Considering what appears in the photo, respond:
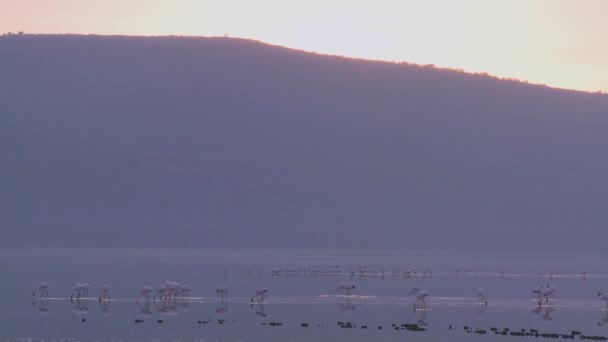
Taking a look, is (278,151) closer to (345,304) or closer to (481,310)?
(345,304)

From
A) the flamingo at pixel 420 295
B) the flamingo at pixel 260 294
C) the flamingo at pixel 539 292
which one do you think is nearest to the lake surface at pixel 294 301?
the flamingo at pixel 420 295

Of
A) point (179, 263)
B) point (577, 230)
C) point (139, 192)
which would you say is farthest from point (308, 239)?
point (179, 263)

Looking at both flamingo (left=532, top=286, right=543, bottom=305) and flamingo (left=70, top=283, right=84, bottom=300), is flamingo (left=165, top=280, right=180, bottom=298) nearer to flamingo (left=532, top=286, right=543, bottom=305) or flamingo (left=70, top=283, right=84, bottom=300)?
flamingo (left=70, top=283, right=84, bottom=300)

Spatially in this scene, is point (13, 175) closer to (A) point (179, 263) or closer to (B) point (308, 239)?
(B) point (308, 239)

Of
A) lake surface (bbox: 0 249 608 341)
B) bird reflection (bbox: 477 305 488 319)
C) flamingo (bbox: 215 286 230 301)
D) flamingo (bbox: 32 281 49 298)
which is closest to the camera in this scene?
lake surface (bbox: 0 249 608 341)

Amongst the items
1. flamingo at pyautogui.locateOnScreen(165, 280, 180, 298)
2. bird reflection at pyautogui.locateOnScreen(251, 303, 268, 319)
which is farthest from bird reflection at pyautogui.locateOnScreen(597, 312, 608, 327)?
flamingo at pyautogui.locateOnScreen(165, 280, 180, 298)

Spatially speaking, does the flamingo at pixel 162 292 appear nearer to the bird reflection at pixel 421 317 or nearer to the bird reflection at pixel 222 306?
the bird reflection at pixel 222 306
